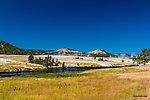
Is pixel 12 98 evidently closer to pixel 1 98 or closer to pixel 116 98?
pixel 1 98

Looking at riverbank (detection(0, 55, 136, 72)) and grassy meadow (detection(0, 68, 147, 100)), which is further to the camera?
riverbank (detection(0, 55, 136, 72))

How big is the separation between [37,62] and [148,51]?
3563 inches

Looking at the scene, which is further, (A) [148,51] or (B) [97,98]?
(A) [148,51]

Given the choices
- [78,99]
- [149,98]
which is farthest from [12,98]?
[149,98]

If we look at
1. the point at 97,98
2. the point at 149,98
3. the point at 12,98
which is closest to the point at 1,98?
the point at 12,98

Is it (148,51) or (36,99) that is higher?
(148,51)

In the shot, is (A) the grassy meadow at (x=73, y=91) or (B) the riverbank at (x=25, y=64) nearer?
(A) the grassy meadow at (x=73, y=91)

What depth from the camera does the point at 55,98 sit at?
477 inches

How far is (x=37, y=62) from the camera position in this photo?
329ft

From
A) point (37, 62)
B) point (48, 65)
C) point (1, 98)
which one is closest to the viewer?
point (1, 98)

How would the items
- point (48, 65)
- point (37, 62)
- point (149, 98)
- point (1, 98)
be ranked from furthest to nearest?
point (37, 62) < point (48, 65) < point (1, 98) < point (149, 98)

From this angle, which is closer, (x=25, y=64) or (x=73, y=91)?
(x=73, y=91)

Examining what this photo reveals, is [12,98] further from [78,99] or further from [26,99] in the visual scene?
[78,99]

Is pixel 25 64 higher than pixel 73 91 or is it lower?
higher
